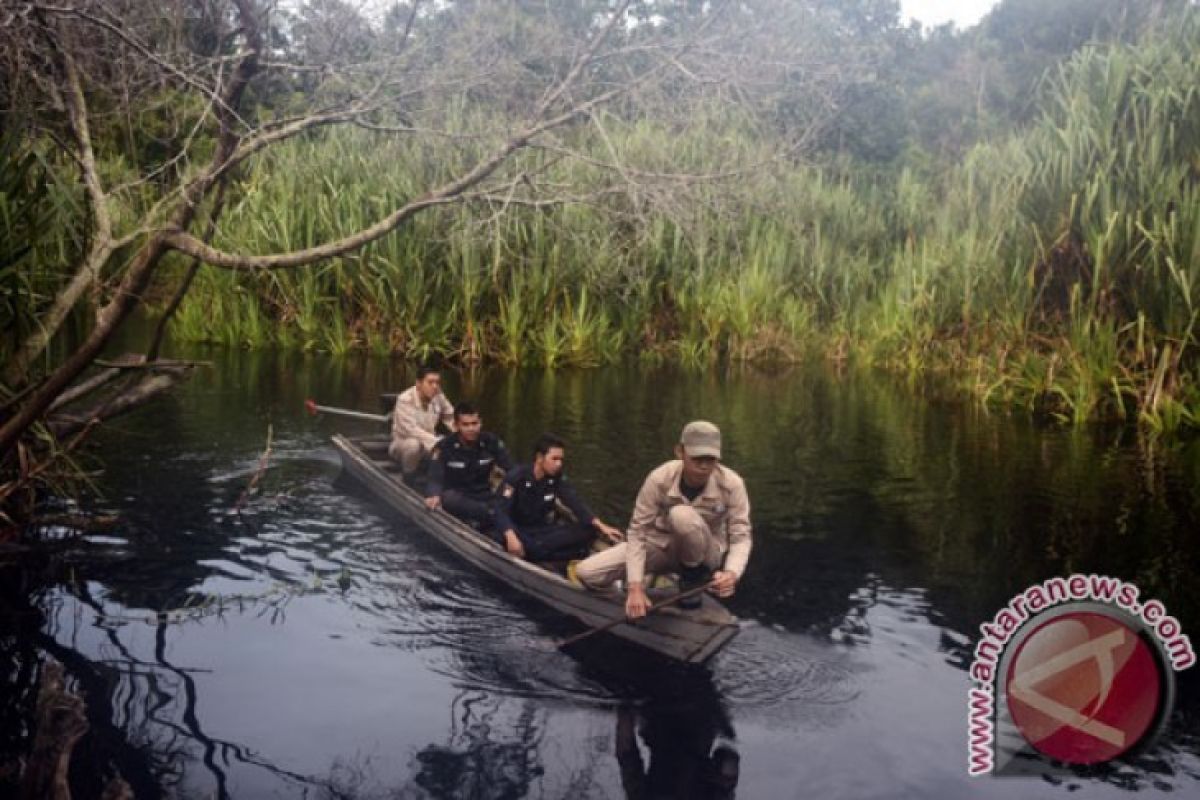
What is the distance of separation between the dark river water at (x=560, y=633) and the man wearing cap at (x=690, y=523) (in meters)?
0.52

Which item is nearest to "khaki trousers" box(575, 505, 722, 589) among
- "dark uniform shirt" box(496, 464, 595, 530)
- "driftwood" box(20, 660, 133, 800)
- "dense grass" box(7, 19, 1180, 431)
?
"dark uniform shirt" box(496, 464, 595, 530)

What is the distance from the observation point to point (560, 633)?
7.65 meters

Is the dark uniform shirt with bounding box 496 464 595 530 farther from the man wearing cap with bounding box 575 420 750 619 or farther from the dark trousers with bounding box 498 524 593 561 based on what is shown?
the man wearing cap with bounding box 575 420 750 619

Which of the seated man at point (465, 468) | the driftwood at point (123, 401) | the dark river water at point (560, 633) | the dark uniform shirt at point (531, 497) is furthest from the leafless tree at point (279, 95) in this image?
the dark uniform shirt at point (531, 497)

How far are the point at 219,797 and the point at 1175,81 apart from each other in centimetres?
1324

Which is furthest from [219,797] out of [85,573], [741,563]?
[85,573]

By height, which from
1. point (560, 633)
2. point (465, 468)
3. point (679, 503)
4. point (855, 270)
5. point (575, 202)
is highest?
point (855, 270)

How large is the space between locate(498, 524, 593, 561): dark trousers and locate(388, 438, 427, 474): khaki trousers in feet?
8.50

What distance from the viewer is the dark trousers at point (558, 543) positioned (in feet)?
28.9

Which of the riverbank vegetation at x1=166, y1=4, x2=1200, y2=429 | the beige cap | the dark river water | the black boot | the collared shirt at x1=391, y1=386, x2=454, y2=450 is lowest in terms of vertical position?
the dark river water

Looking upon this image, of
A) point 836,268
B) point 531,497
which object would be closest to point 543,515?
point 531,497

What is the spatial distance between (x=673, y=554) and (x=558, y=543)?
160 centimetres
